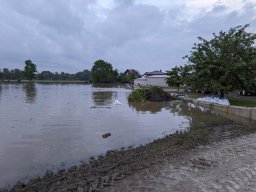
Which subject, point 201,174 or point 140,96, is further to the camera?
point 140,96

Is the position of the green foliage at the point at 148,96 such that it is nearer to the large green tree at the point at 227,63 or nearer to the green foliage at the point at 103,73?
the large green tree at the point at 227,63

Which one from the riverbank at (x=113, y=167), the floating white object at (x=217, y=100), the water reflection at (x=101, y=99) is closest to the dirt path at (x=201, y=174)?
the riverbank at (x=113, y=167)

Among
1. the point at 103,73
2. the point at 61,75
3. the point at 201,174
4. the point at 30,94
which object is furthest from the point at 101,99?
the point at 61,75

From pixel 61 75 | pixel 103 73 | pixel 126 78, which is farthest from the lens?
pixel 61 75

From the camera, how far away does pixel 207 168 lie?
7.92m

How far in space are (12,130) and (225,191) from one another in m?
11.0

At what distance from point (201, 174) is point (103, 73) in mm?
120445

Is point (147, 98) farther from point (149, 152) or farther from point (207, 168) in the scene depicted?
point (207, 168)

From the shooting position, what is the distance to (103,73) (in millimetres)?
126938

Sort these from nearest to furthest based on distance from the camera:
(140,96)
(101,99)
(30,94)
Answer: (140,96) → (101,99) → (30,94)

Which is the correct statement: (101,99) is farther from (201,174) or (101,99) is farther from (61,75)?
(61,75)

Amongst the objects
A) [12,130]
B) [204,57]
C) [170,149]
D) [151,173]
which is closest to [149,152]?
[170,149]

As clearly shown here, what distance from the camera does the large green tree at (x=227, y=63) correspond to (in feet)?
85.3

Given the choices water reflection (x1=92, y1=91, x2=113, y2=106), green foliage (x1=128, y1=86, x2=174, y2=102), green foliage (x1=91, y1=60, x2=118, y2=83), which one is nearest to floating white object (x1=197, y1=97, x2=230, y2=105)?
green foliage (x1=128, y1=86, x2=174, y2=102)
